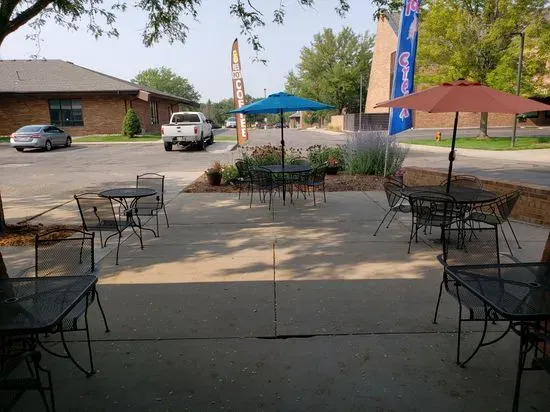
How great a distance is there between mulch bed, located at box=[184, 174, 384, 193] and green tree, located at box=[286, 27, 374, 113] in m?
51.4

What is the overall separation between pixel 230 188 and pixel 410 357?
8165mm

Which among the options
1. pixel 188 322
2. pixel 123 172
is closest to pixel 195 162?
pixel 123 172

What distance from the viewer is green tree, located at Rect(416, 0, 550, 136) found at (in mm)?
22750

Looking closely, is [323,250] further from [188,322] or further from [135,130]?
[135,130]

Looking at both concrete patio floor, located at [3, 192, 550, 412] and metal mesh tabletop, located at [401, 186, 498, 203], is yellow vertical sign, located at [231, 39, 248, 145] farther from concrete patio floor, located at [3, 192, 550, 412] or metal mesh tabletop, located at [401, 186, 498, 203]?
concrete patio floor, located at [3, 192, 550, 412]

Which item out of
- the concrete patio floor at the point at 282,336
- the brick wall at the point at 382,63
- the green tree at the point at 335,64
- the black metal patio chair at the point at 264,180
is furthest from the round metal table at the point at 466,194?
the green tree at the point at 335,64

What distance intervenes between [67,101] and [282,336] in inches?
1430

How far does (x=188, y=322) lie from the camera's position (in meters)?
3.77

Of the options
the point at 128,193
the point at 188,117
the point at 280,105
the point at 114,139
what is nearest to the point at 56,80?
the point at 114,139

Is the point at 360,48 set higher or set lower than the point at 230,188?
higher

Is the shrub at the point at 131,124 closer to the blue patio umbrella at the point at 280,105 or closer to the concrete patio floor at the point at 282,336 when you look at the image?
the blue patio umbrella at the point at 280,105

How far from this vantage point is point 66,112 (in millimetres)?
34656

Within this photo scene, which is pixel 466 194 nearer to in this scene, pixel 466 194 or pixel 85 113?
pixel 466 194

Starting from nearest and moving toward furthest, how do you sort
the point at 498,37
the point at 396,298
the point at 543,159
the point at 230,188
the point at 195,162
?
the point at 396,298 < the point at 230,188 < the point at 543,159 < the point at 195,162 < the point at 498,37
